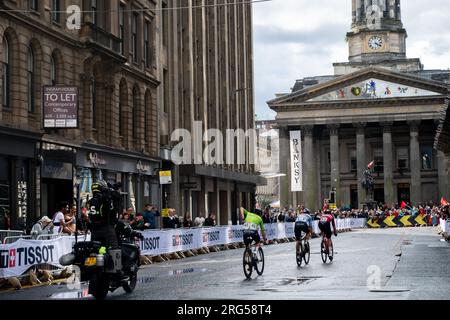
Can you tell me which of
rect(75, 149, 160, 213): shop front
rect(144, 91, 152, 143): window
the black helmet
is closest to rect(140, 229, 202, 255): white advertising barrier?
rect(75, 149, 160, 213): shop front

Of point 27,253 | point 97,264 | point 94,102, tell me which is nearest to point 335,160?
point 94,102

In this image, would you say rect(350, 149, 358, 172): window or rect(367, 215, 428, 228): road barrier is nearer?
rect(367, 215, 428, 228): road barrier

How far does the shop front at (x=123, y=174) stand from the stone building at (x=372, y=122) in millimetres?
60201

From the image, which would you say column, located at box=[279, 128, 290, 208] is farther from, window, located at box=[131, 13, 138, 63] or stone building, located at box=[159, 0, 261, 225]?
window, located at box=[131, 13, 138, 63]

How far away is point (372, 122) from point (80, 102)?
79.1 m

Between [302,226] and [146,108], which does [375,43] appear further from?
[302,226]

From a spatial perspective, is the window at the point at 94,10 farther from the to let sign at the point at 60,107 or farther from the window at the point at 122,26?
the to let sign at the point at 60,107

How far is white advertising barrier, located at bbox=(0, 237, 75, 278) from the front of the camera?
18.4 m

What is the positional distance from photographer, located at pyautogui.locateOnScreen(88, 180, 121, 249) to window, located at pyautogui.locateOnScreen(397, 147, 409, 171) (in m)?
103

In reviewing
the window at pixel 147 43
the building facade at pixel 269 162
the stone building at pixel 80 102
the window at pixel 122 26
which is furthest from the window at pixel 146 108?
the building facade at pixel 269 162

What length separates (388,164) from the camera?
108188 millimetres

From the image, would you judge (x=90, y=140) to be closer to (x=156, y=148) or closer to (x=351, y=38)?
(x=156, y=148)

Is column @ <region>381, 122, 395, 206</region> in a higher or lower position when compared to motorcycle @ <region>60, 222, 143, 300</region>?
higher
